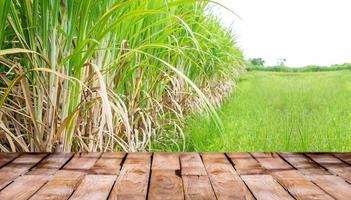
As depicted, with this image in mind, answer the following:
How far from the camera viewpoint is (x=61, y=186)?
1161 millimetres

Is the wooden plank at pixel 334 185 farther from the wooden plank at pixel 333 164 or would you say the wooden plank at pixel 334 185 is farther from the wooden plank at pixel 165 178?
the wooden plank at pixel 165 178

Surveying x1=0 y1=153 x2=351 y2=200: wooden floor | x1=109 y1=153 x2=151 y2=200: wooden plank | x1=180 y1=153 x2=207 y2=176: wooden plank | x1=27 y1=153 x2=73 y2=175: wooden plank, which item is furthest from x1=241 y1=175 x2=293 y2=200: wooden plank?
x1=27 y1=153 x2=73 y2=175: wooden plank

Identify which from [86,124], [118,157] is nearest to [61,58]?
[86,124]

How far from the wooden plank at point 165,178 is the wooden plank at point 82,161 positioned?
0.50 ft

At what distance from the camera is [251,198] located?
1.08 m

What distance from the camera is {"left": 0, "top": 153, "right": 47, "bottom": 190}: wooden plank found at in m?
1.28

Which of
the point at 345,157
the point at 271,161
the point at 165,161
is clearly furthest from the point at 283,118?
the point at 165,161

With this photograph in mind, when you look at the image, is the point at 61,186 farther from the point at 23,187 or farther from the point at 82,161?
the point at 82,161

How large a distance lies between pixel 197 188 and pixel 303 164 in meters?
0.42

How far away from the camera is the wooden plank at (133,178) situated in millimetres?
1104

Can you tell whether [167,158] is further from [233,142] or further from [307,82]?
[307,82]

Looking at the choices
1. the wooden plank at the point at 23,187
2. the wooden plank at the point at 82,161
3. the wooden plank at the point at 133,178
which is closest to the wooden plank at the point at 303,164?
the wooden plank at the point at 133,178

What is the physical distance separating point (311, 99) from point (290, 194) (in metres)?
4.00

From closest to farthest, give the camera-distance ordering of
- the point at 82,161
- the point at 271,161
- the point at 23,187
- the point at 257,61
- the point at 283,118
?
the point at 23,187, the point at 82,161, the point at 271,161, the point at 283,118, the point at 257,61
